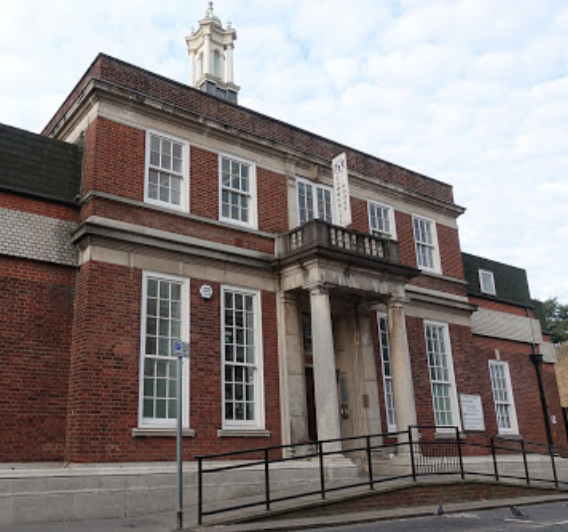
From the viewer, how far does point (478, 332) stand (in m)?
21.0

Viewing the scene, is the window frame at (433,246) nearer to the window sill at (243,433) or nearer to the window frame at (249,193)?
the window frame at (249,193)

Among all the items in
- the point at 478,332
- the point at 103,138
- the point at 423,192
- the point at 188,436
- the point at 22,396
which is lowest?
the point at 188,436

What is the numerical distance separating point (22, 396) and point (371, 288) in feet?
26.4

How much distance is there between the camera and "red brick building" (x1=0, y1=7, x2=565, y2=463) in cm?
1147

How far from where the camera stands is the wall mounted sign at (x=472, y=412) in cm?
1811

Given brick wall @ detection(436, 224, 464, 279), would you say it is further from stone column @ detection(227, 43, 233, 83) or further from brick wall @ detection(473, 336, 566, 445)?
stone column @ detection(227, 43, 233, 83)

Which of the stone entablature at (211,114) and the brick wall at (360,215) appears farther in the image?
the brick wall at (360,215)

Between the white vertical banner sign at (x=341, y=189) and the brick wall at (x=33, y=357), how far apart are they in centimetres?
707

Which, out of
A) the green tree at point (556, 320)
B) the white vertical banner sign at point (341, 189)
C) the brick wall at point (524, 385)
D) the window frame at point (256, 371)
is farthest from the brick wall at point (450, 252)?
the green tree at point (556, 320)

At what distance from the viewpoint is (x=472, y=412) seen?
1838 cm

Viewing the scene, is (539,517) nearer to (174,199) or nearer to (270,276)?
(270,276)

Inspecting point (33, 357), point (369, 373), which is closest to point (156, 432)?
point (33, 357)

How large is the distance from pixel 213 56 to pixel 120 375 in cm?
1431

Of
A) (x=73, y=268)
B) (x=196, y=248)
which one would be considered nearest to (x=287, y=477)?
(x=196, y=248)
